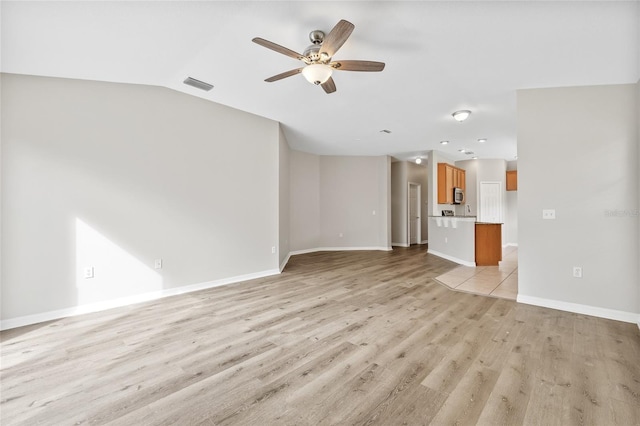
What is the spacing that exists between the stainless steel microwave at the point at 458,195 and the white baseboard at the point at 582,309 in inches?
182

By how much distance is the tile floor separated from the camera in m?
3.69

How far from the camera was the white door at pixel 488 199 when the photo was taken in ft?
26.2

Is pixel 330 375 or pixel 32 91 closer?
pixel 330 375

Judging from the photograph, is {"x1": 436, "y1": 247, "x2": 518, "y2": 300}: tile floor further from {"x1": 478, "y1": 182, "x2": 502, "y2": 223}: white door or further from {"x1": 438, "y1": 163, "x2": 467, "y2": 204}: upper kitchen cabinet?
{"x1": 478, "y1": 182, "x2": 502, "y2": 223}: white door

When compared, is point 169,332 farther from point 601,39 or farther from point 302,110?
point 601,39

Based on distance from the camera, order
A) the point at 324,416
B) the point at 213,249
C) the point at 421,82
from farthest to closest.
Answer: the point at 213,249, the point at 421,82, the point at 324,416

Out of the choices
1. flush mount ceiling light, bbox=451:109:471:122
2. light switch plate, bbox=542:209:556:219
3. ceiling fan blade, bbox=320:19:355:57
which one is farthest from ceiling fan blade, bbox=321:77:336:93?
light switch plate, bbox=542:209:556:219

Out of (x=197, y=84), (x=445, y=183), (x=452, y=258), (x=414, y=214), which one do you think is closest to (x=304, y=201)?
(x=445, y=183)

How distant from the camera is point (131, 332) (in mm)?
2520

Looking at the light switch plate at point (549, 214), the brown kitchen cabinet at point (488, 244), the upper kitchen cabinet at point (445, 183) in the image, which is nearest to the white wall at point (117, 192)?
the light switch plate at point (549, 214)

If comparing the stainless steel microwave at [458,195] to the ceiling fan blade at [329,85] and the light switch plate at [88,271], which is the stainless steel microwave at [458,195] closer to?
the ceiling fan blade at [329,85]

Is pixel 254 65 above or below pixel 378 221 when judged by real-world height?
above

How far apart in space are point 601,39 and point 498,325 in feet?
8.95

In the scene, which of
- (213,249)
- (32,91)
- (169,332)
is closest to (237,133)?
(213,249)
